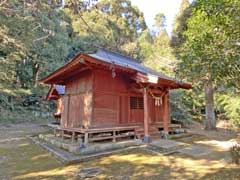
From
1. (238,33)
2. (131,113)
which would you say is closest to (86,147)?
(131,113)

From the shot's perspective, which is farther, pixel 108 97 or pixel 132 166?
pixel 108 97

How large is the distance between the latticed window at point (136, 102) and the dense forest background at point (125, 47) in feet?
8.41

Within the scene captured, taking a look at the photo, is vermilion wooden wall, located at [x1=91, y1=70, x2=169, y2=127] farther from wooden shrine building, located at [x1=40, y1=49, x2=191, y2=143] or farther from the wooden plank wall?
A: the wooden plank wall

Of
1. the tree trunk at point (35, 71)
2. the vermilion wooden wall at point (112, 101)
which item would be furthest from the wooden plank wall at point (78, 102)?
the tree trunk at point (35, 71)

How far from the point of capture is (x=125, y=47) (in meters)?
29.4

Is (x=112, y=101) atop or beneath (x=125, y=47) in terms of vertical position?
beneath

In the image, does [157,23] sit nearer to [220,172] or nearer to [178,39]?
[178,39]

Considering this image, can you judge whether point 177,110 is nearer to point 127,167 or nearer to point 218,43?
point 127,167

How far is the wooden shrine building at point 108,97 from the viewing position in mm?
8445

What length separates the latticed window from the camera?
1015 cm

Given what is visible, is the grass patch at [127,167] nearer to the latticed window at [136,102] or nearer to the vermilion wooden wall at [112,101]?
the vermilion wooden wall at [112,101]

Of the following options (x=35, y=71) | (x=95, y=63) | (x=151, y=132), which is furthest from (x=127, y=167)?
(x=35, y=71)

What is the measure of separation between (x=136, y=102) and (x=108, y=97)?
1697mm

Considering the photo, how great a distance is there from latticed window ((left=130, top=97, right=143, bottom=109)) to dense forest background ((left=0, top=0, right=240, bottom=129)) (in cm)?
256
